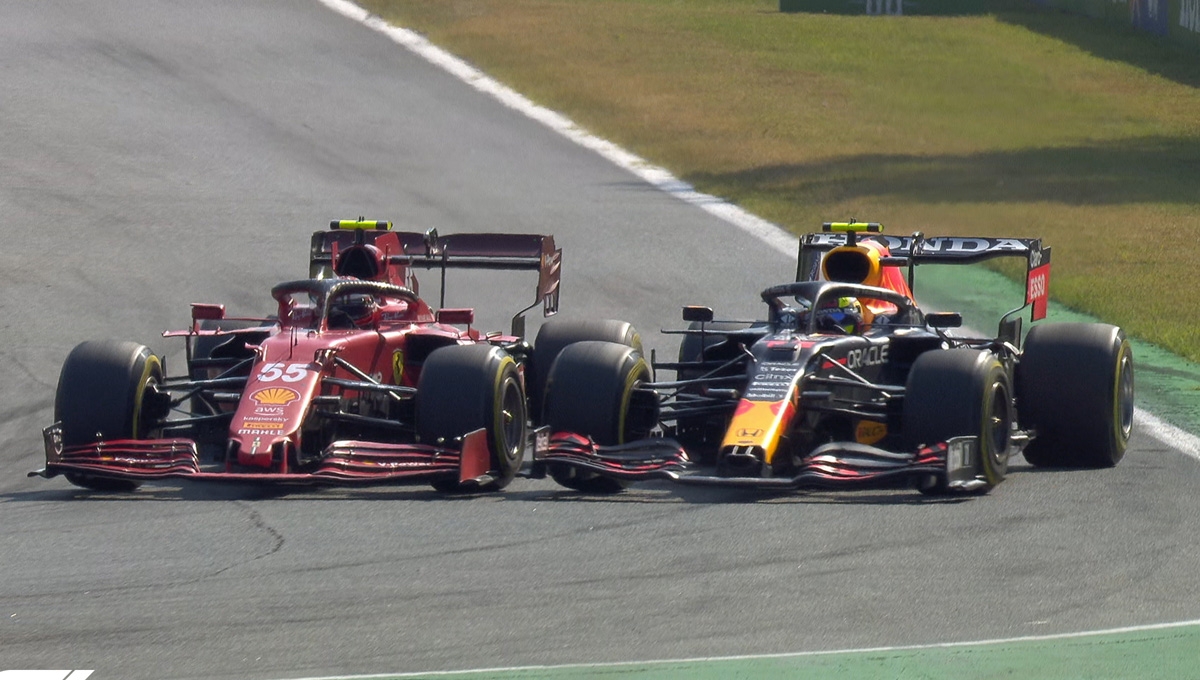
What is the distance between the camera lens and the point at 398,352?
11.4 meters

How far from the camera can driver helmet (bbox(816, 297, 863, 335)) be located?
35.6 feet

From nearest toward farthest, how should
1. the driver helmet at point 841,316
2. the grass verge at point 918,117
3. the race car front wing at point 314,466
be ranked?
the race car front wing at point 314,466 < the driver helmet at point 841,316 < the grass verge at point 918,117

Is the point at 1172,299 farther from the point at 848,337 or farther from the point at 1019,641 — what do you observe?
the point at 1019,641

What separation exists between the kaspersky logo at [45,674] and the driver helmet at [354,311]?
5.02 m

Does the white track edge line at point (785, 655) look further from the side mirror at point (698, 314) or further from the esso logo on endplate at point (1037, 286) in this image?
the esso logo on endplate at point (1037, 286)

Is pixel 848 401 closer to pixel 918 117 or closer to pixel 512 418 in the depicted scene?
pixel 512 418

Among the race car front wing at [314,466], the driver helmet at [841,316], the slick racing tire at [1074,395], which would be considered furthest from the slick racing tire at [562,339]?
the slick racing tire at [1074,395]

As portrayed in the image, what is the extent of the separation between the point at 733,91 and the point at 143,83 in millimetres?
9819

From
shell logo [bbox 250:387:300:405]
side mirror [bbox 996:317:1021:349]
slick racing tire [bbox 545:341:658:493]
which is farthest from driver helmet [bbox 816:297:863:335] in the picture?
shell logo [bbox 250:387:300:405]

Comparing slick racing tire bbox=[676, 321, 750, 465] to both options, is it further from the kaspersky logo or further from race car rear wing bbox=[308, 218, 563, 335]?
the kaspersky logo

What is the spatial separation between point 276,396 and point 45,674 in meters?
3.75

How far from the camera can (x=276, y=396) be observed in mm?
9984

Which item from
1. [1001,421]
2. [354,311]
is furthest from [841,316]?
[354,311]

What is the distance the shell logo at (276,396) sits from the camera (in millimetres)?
9961
